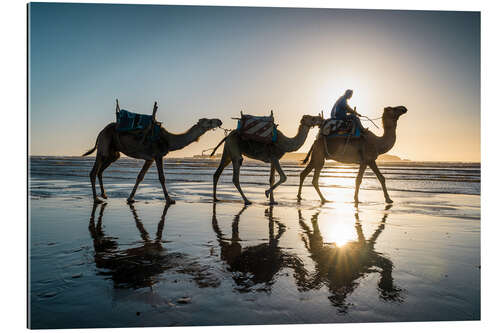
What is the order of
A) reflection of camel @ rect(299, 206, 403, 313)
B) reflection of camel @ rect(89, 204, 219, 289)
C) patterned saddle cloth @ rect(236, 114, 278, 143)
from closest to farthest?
reflection of camel @ rect(299, 206, 403, 313) < reflection of camel @ rect(89, 204, 219, 289) < patterned saddle cloth @ rect(236, 114, 278, 143)

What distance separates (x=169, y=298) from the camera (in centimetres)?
330

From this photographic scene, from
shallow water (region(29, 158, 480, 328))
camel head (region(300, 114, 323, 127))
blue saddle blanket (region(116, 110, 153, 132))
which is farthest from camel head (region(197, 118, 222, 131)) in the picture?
shallow water (region(29, 158, 480, 328))

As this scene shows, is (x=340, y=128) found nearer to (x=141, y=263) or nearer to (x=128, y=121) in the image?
(x=128, y=121)

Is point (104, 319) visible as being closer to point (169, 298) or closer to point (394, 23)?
point (169, 298)

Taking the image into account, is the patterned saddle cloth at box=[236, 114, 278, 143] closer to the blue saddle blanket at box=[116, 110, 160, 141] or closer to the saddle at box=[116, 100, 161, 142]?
the saddle at box=[116, 100, 161, 142]

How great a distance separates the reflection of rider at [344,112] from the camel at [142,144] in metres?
3.65

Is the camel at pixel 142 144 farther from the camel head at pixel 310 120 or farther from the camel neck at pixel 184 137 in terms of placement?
the camel head at pixel 310 120

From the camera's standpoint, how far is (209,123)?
35.6 feet

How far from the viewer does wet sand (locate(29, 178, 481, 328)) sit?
312 cm

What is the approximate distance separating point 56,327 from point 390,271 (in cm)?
347

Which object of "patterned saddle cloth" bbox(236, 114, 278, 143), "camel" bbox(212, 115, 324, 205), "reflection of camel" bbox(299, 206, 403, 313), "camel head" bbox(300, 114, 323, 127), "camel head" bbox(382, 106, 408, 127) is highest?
"camel head" bbox(382, 106, 408, 127)

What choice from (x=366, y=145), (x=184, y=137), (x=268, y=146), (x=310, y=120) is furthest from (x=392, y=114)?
(x=184, y=137)

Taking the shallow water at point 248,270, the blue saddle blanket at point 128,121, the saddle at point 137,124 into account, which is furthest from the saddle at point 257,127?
the shallow water at point 248,270
